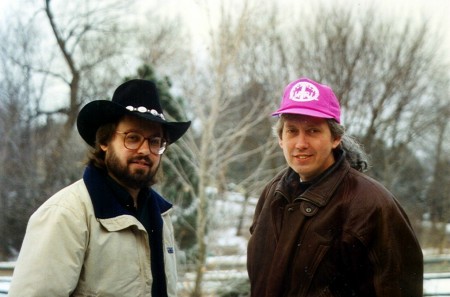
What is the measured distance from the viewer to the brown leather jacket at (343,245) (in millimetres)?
2012

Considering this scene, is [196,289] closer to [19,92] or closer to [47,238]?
[47,238]

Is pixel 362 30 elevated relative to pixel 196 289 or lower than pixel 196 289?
elevated

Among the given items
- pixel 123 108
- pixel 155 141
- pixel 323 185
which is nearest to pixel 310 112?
pixel 323 185

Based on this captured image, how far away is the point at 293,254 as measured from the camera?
7.14 ft

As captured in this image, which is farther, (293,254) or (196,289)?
(196,289)

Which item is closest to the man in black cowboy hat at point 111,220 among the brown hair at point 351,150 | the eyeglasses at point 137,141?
the eyeglasses at point 137,141

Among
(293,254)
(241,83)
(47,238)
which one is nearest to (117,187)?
(47,238)

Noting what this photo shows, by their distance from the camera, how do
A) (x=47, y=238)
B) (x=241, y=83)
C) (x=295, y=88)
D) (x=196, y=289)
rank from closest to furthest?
(x=47, y=238) < (x=295, y=88) < (x=196, y=289) < (x=241, y=83)

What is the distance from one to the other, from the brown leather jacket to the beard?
2.17 ft

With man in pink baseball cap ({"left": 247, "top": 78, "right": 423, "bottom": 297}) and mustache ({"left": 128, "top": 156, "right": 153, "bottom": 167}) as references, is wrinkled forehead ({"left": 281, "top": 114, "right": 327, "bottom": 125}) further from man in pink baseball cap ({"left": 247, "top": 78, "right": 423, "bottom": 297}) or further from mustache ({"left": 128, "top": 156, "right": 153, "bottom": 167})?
mustache ({"left": 128, "top": 156, "right": 153, "bottom": 167})

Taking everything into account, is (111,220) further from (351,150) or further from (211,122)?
(211,122)

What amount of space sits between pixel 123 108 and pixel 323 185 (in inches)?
37.4

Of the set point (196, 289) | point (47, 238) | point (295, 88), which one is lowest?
point (196, 289)

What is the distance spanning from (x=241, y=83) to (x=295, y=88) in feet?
27.9
